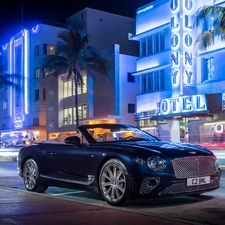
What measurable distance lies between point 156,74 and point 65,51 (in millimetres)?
7150

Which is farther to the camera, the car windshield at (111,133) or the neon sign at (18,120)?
the neon sign at (18,120)

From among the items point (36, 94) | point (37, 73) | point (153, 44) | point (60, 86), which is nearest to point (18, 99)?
point (36, 94)

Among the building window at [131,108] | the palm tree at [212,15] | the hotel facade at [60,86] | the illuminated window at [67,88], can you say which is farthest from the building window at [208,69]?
the illuminated window at [67,88]

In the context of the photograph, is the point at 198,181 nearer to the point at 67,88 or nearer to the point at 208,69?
the point at 208,69

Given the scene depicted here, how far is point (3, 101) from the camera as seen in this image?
56.2 m

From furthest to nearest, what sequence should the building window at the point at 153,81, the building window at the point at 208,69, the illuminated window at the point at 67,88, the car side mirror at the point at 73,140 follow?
1. the illuminated window at the point at 67,88
2. the building window at the point at 153,81
3. the building window at the point at 208,69
4. the car side mirror at the point at 73,140

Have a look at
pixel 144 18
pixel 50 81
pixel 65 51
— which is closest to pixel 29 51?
pixel 50 81

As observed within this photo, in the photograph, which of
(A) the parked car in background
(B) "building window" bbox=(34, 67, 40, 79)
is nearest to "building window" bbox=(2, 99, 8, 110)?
(B) "building window" bbox=(34, 67, 40, 79)

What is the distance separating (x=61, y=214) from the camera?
688 centimetres

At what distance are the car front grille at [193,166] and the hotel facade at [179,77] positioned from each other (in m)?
17.4

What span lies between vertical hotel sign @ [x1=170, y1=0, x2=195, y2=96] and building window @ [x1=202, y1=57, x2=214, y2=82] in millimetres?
865

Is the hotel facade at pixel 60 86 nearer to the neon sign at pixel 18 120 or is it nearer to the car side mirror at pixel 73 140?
the neon sign at pixel 18 120

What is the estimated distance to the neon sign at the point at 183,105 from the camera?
25.1 meters

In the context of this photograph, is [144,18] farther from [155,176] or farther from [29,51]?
[155,176]
